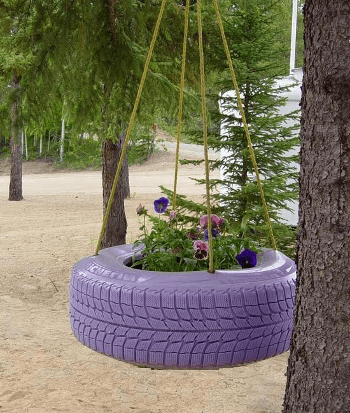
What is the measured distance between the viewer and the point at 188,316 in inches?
85.4

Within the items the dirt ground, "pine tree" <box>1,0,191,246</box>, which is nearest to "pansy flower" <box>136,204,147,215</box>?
the dirt ground

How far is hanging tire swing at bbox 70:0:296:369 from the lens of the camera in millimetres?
2172

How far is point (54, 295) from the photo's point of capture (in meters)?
7.03

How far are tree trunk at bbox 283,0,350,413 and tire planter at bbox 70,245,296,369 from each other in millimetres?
122

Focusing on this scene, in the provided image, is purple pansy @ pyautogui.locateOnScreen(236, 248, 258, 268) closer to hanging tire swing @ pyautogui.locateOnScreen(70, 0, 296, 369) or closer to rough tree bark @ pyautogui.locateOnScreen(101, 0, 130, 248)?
hanging tire swing @ pyautogui.locateOnScreen(70, 0, 296, 369)

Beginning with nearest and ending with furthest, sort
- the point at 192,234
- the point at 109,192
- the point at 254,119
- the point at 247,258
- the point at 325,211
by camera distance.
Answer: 1. the point at 325,211
2. the point at 247,258
3. the point at 192,234
4. the point at 254,119
5. the point at 109,192

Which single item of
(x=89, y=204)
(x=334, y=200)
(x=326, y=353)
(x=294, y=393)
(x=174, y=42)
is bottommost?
(x=89, y=204)

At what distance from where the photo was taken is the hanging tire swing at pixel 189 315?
2172 millimetres

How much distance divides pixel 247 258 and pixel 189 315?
59 cm

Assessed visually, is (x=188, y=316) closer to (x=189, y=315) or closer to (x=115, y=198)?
(x=189, y=315)

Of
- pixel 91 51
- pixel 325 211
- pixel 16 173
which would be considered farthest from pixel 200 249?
pixel 16 173

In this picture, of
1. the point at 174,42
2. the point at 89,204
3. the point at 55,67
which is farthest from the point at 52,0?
the point at 89,204

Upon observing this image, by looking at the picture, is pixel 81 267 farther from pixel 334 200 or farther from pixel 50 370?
pixel 50 370

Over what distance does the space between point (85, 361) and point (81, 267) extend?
8.47 ft
